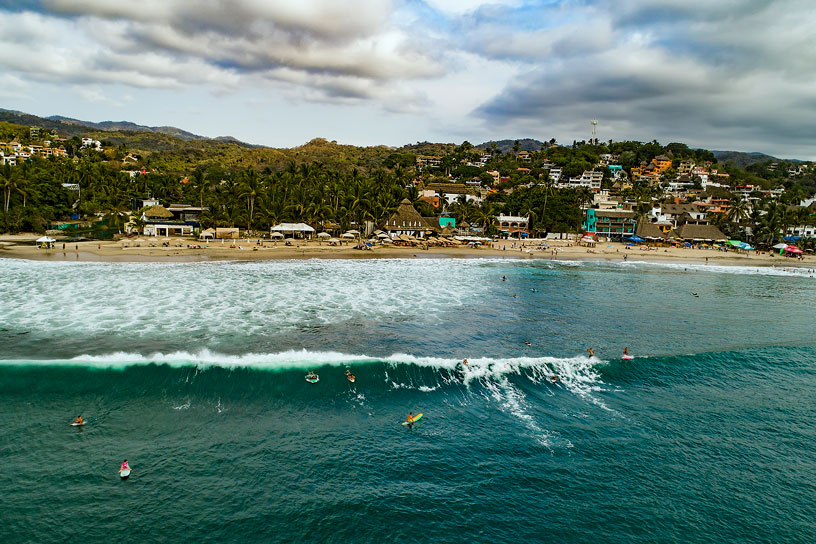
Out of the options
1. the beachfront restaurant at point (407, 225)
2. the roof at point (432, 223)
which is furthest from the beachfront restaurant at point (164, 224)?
the roof at point (432, 223)

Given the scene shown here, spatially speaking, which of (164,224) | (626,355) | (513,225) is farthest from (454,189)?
(626,355)

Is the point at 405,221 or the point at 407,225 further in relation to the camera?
the point at 405,221

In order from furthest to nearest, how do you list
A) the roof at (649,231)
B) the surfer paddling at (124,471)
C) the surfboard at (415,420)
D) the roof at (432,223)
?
1. the roof at (649,231)
2. the roof at (432,223)
3. the surfboard at (415,420)
4. the surfer paddling at (124,471)

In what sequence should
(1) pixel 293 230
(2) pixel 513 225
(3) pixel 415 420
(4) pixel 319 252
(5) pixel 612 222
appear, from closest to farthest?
1. (3) pixel 415 420
2. (4) pixel 319 252
3. (1) pixel 293 230
4. (2) pixel 513 225
5. (5) pixel 612 222

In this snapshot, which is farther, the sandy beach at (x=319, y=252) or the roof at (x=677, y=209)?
the roof at (x=677, y=209)

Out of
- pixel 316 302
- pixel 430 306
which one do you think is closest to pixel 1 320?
pixel 316 302

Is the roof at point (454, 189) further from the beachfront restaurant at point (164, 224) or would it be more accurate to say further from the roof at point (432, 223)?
the beachfront restaurant at point (164, 224)

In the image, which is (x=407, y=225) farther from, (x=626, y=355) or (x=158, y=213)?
(x=626, y=355)
